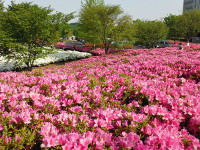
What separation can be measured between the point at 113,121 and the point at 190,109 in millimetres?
1469

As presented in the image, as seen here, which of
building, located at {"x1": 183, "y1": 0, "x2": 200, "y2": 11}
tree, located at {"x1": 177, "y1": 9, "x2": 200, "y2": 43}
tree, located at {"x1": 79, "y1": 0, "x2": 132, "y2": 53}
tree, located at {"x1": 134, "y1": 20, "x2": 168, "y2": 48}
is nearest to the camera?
tree, located at {"x1": 79, "y1": 0, "x2": 132, "y2": 53}

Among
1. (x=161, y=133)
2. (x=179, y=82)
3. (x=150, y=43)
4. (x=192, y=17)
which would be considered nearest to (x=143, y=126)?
(x=161, y=133)

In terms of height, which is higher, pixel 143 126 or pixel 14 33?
pixel 14 33

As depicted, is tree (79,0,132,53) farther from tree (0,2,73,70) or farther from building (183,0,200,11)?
building (183,0,200,11)

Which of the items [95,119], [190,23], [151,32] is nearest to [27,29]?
[95,119]

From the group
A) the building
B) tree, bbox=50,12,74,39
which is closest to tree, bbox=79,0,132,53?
tree, bbox=50,12,74,39

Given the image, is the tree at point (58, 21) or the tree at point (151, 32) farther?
the tree at point (151, 32)

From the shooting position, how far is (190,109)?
305cm

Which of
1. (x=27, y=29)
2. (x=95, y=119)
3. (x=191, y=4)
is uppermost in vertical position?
(x=191, y=4)

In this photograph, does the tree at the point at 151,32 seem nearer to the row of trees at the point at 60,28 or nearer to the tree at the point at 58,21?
the row of trees at the point at 60,28

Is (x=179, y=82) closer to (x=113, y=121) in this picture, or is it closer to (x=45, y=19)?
(x=113, y=121)

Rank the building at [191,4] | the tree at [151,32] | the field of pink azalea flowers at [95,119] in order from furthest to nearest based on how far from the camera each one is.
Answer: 1. the building at [191,4]
2. the tree at [151,32]
3. the field of pink azalea flowers at [95,119]

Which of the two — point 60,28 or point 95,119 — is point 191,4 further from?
point 95,119

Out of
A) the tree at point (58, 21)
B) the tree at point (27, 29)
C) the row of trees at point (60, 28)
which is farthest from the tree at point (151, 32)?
the tree at point (27, 29)
